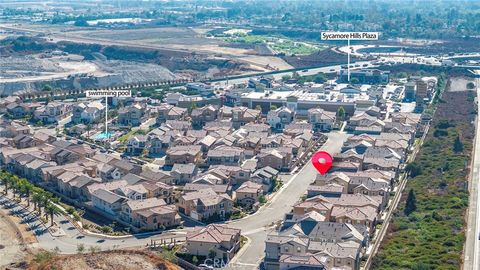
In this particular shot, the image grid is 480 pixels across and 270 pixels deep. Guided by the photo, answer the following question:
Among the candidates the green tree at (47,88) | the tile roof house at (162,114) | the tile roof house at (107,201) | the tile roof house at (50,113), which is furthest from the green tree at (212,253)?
the green tree at (47,88)

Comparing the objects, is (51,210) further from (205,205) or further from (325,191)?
(325,191)

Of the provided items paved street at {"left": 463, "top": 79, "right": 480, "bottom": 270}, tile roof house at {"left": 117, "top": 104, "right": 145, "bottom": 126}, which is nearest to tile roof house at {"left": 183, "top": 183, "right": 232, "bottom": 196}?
paved street at {"left": 463, "top": 79, "right": 480, "bottom": 270}

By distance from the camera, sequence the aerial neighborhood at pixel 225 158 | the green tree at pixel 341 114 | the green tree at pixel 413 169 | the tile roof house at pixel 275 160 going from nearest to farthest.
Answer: the aerial neighborhood at pixel 225 158 → the green tree at pixel 413 169 → the tile roof house at pixel 275 160 → the green tree at pixel 341 114

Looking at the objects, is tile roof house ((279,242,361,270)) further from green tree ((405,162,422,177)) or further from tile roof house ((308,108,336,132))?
tile roof house ((308,108,336,132))

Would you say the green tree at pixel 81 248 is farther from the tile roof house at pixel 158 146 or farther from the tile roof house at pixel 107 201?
the tile roof house at pixel 158 146

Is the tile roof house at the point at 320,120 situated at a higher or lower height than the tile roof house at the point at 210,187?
lower

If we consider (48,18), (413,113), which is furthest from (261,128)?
(48,18)

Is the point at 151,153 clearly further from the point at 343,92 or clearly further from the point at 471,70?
the point at 471,70
